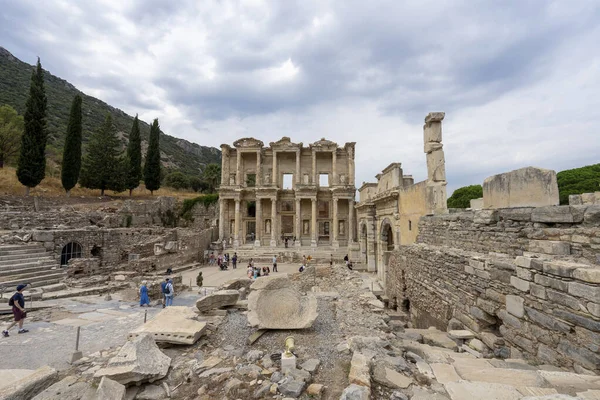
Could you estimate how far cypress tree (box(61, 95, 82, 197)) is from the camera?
2977 centimetres

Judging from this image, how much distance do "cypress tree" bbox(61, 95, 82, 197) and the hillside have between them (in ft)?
46.4

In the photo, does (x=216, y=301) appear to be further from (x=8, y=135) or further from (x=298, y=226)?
(x=8, y=135)

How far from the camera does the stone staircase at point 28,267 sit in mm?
12086

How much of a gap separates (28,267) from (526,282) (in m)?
19.3

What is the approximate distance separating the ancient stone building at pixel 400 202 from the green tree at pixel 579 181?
2069 centimetres

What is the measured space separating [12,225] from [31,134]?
1374 cm

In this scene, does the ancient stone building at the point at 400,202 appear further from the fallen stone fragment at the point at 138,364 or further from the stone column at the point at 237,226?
the stone column at the point at 237,226

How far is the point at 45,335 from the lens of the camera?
22.5 ft

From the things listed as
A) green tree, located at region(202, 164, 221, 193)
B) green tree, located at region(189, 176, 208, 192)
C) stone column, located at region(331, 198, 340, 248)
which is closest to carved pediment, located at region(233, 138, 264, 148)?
stone column, located at region(331, 198, 340, 248)

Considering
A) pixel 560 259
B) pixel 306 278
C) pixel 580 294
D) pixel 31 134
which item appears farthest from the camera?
pixel 31 134

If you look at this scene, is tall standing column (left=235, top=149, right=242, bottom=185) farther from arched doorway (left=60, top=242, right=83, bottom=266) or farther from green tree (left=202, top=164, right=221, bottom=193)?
green tree (left=202, top=164, right=221, bottom=193)

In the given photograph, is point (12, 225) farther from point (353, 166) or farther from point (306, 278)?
point (353, 166)

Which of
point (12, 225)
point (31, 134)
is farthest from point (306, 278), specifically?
point (31, 134)

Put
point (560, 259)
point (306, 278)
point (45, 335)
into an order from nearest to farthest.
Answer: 1. point (560, 259)
2. point (45, 335)
3. point (306, 278)
